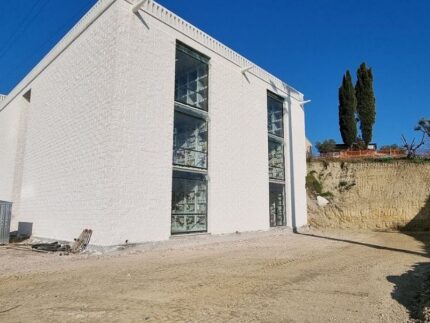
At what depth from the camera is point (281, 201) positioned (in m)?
21.7

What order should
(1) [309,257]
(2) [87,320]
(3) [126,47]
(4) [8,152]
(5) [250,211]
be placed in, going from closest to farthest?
(2) [87,320] < (1) [309,257] < (3) [126,47] < (5) [250,211] < (4) [8,152]

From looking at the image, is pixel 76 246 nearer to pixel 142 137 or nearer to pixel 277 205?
pixel 142 137

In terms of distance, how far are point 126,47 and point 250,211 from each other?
32.8 ft

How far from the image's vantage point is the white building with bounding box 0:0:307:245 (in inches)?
464

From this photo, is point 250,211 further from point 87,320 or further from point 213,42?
point 87,320

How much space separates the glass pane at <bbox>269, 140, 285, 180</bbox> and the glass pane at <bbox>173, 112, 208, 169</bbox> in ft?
21.0

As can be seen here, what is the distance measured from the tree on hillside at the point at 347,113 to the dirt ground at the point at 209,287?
78.9 ft

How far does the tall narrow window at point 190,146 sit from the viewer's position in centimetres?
1447

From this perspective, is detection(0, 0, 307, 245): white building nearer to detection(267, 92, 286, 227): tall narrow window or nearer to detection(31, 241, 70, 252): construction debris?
detection(267, 92, 286, 227): tall narrow window

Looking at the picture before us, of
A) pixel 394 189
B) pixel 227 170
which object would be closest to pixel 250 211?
pixel 227 170

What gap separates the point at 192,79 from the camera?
54.5 ft

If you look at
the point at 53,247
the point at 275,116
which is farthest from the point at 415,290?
the point at 275,116

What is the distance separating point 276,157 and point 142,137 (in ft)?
38.2

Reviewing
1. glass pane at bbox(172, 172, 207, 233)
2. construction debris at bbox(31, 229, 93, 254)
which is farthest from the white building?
construction debris at bbox(31, 229, 93, 254)
